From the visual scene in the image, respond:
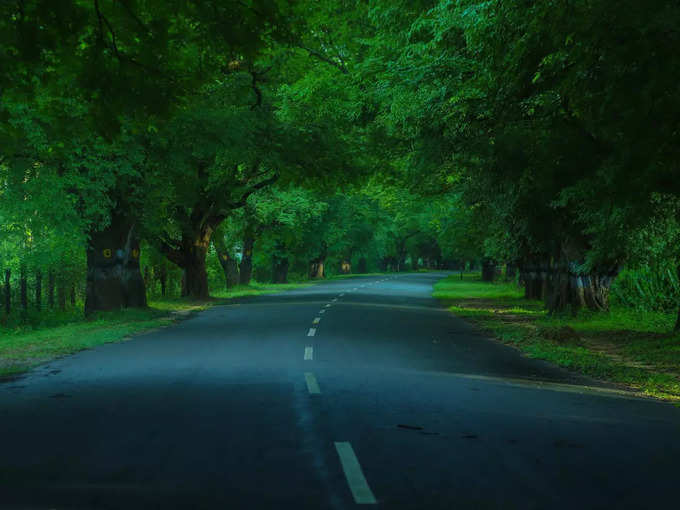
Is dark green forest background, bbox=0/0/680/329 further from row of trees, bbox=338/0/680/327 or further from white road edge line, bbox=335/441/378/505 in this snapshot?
white road edge line, bbox=335/441/378/505

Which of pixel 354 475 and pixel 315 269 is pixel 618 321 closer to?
pixel 354 475

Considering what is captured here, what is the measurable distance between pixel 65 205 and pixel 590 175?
13048 mm

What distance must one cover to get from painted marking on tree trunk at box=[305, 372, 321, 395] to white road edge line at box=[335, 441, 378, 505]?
2.98 meters

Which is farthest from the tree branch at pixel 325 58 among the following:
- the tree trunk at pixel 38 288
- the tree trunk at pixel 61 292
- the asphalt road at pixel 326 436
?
the asphalt road at pixel 326 436

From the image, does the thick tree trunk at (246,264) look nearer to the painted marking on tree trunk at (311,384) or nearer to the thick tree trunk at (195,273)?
the thick tree trunk at (195,273)

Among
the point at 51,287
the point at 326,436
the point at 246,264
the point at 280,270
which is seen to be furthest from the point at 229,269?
the point at 326,436

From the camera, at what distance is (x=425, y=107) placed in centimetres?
1490

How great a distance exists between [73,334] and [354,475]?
15165mm

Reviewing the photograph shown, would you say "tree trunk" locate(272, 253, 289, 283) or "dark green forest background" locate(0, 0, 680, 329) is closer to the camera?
"dark green forest background" locate(0, 0, 680, 329)

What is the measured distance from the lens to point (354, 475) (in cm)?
593

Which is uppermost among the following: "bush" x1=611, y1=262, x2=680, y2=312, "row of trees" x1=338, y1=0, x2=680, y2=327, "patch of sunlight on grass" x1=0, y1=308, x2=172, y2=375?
"row of trees" x1=338, y1=0, x2=680, y2=327

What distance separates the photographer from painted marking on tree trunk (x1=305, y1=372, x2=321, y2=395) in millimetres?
10047

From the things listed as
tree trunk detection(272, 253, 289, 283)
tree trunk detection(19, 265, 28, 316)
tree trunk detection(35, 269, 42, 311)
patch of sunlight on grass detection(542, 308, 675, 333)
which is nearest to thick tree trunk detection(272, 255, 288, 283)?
tree trunk detection(272, 253, 289, 283)

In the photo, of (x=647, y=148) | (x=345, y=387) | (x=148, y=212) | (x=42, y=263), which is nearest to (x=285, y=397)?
(x=345, y=387)
